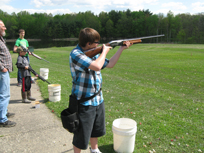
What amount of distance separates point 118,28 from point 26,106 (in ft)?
363

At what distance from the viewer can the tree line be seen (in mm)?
90144

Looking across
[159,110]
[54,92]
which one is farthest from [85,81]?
[54,92]

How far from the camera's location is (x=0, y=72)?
4500 mm

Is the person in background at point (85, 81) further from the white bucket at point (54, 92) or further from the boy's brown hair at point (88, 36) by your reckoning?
the white bucket at point (54, 92)

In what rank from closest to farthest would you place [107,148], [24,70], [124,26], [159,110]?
[107,148]
[159,110]
[24,70]
[124,26]

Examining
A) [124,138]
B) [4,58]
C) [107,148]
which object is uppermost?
[4,58]

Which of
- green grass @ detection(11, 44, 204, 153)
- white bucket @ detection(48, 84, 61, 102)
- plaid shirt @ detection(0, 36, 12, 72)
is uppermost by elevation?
plaid shirt @ detection(0, 36, 12, 72)

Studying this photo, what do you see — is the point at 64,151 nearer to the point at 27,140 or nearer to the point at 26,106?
the point at 27,140

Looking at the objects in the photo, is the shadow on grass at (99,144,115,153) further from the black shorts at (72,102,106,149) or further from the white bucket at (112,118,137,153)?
the black shorts at (72,102,106,149)

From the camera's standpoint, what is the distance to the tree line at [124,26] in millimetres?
90144

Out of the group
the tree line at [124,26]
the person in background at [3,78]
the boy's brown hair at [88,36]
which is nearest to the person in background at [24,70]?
the person in background at [3,78]

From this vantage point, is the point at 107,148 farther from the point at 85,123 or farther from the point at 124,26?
the point at 124,26

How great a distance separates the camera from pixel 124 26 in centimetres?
10975

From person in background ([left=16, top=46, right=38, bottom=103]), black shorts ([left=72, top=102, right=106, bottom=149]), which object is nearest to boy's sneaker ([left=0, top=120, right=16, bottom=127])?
person in background ([left=16, top=46, right=38, bottom=103])
